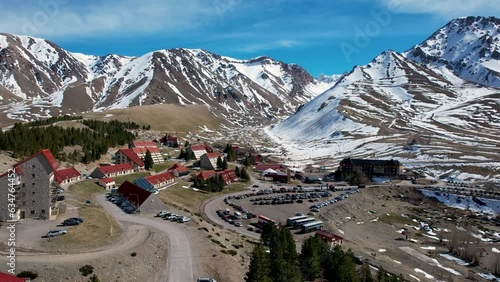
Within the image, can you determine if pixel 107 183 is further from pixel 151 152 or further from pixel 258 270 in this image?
pixel 258 270

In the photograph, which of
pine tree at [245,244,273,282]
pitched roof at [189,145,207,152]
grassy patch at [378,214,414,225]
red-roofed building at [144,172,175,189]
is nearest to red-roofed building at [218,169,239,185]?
red-roofed building at [144,172,175,189]

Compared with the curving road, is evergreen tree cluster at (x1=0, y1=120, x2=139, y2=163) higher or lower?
higher

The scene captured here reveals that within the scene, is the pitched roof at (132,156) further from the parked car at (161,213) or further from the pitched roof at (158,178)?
the parked car at (161,213)

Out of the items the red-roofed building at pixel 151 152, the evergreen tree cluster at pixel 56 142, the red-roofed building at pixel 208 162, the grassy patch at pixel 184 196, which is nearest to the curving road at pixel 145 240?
the grassy patch at pixel 184 196

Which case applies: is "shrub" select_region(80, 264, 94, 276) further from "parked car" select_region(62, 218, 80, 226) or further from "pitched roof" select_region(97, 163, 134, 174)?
"pitched roof" select_region(97, 163, 134, 174)

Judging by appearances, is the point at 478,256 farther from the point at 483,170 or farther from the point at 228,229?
the point at 483,170

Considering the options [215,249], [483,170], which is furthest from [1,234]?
[483,170]
